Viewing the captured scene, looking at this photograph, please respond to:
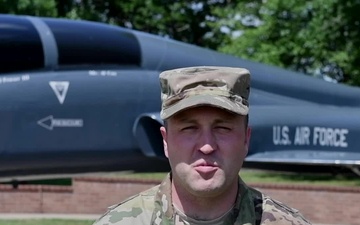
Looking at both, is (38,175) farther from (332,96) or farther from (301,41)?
(301,41)

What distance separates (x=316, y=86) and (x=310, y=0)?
9.86 m

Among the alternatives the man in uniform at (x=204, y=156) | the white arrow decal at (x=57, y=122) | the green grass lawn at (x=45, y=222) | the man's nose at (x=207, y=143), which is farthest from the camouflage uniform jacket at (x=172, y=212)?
the green grass lawn at (x=45, y=222)

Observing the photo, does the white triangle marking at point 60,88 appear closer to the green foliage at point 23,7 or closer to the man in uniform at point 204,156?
the man in uniform at point 204,156

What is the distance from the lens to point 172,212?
2.52m

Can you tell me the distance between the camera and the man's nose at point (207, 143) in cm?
243

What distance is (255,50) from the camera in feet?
82.8

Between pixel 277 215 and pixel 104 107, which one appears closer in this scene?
pixel 277 215

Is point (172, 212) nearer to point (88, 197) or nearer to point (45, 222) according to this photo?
point (45, 222)

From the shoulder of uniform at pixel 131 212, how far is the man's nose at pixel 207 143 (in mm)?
266

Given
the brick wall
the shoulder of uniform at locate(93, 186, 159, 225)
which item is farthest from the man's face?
the brick wall

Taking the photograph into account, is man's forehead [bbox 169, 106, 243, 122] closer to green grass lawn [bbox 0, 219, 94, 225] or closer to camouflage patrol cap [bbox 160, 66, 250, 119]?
camouflage patrol cap [bbox 160, 66, 250, 119]

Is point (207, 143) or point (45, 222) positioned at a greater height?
point (207, 143)

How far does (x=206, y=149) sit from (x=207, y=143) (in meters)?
0.02

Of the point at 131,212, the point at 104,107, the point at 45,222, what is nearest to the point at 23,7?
the point at 45,222
